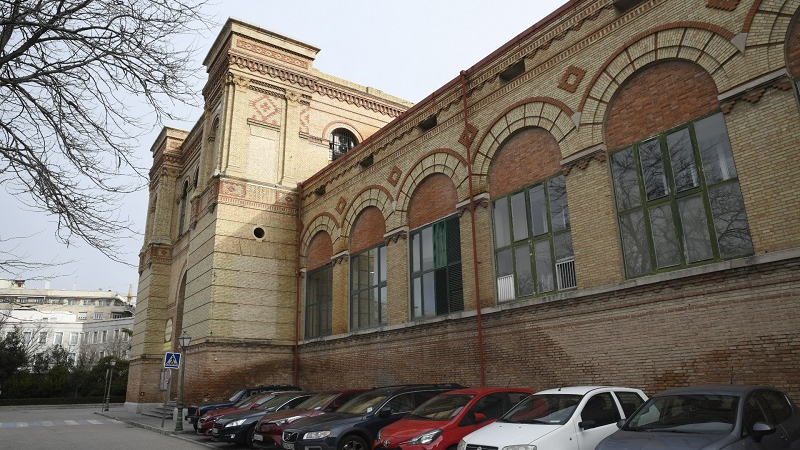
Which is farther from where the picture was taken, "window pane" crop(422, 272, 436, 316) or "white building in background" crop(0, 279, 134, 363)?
"white building in background" crop(0, 279, 134, 363)

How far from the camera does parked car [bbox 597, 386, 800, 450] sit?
5866 mm

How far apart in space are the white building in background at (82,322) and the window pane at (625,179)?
75.8 metres

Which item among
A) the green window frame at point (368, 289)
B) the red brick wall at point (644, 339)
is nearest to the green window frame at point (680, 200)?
the red brick wall at point (644, 339)

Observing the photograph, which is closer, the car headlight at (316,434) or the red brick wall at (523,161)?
the car headlight at (316,434)

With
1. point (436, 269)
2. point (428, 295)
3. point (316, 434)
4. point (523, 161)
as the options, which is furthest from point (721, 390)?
point (428, 295)

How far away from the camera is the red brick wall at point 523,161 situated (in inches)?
537

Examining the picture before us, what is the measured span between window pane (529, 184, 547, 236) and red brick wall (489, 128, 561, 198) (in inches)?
11.1

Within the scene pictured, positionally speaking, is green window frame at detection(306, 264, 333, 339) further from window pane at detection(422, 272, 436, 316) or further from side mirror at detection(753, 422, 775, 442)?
side mirror at detection(753, 422, 775, 442)

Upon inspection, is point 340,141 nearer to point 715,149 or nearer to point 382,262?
point 382,262

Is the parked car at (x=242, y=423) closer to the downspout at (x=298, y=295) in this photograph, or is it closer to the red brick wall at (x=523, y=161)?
the red brick wall at (x=523, y=161)

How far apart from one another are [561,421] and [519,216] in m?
7.33

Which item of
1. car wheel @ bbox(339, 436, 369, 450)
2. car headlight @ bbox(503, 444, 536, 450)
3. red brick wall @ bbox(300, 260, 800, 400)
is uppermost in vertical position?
red brick wall @ bbox(300, 260, 800, 400)

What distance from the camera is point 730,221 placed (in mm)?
9992

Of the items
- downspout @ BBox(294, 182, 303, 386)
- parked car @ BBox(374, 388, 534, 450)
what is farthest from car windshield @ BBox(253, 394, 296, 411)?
downspout @ BBox(294, 182, 303, 386)
